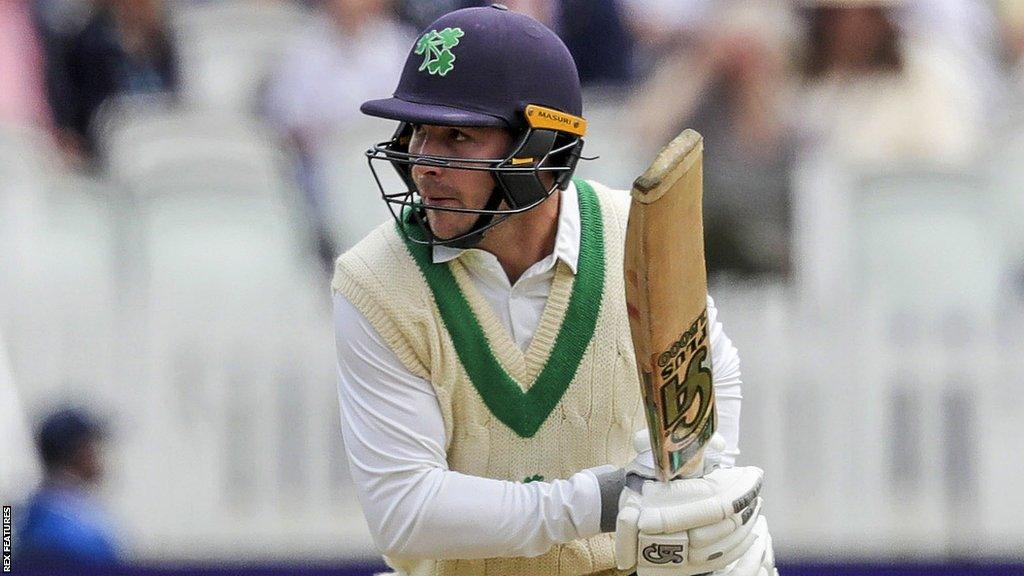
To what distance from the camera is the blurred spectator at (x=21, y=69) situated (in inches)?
202

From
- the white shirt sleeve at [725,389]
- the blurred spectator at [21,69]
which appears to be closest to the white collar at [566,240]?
the white shirt sleeve at [725,389]

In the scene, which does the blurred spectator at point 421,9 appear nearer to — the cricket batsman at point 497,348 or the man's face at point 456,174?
the cricket batsman at point 497,348

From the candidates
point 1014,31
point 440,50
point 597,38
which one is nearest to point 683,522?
point 440,50

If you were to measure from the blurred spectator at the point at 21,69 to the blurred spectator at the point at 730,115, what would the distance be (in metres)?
1.66

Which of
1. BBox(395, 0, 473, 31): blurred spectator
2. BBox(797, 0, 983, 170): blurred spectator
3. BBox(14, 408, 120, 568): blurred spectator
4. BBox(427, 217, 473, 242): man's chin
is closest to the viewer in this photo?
BBox(427, 217, 473, 242): man's chin

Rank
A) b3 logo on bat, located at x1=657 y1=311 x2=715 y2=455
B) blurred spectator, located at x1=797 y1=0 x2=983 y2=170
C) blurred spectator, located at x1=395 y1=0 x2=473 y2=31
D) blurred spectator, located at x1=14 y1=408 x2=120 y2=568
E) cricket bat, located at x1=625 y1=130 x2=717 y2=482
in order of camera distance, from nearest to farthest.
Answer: cricket bat, located at x1=625 y1=130 x2=717 y2=482 < b3 logo on bat, located at x1=657 y1=311 x2=715 y2=455 < blurred spectator, located at x1=14 y1=408 x2=120 y2=568 < blurred spectator, located at x1=395 y1=0 x2=473 y2=31 < blurred spectator, located at x1=797 y1=0 x2=983 y2=170

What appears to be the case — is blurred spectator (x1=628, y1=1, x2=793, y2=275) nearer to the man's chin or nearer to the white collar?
the white collar

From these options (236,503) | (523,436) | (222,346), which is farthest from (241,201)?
(523,436)

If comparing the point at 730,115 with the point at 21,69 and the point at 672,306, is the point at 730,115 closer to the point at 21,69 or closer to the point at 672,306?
the point at 21,69

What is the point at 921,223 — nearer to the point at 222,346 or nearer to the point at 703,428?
the point at 222,346

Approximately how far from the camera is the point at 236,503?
16.6 ft

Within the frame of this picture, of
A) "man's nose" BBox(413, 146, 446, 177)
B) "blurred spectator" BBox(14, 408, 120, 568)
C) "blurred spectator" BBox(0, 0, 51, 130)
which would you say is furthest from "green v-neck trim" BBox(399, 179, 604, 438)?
"blurred spectator" BBox(0, 0, 51, 130)

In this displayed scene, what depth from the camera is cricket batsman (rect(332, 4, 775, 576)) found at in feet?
7.89

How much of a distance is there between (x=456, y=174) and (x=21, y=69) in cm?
303
